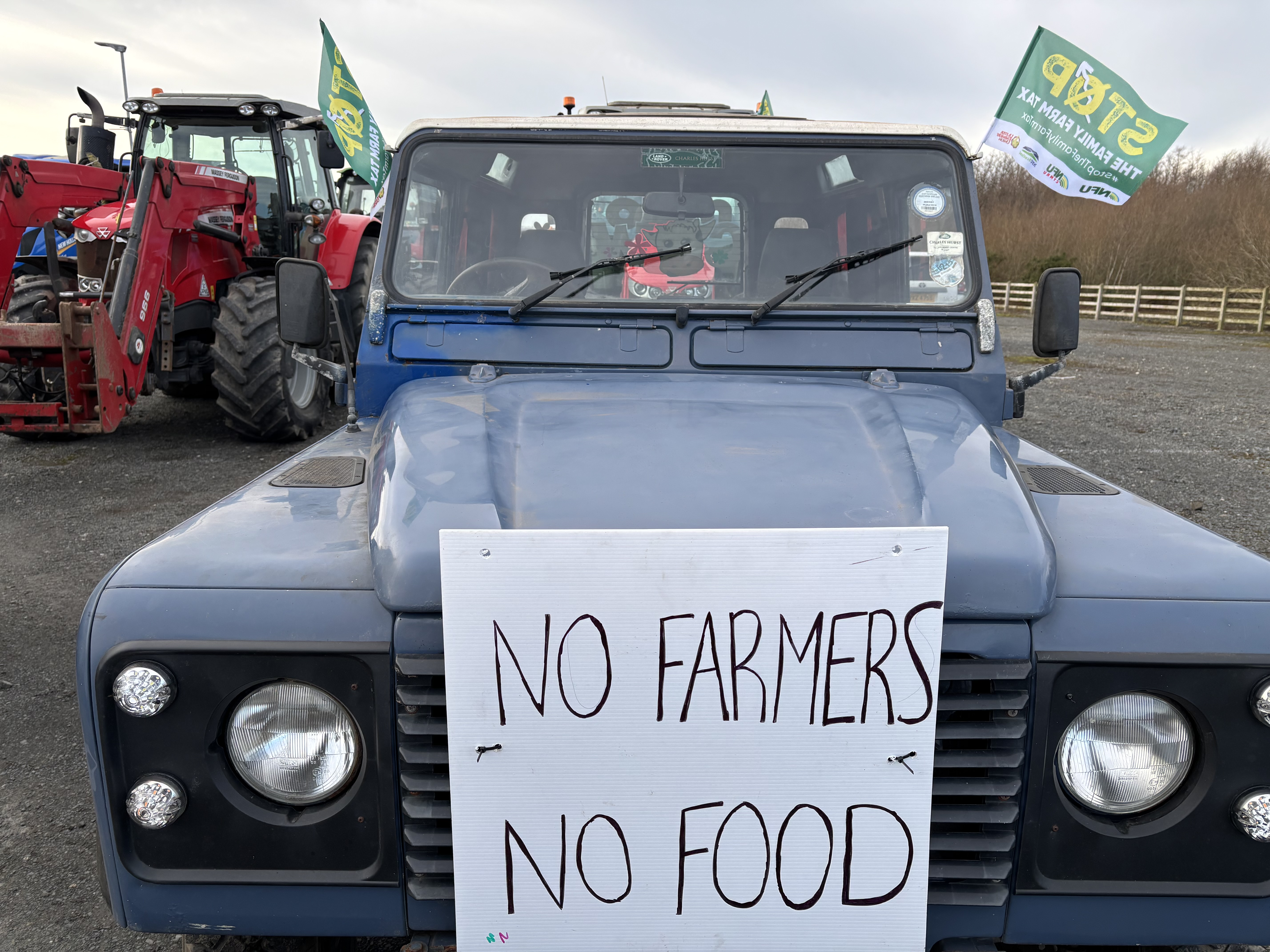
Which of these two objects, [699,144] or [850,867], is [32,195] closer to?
[699,144]

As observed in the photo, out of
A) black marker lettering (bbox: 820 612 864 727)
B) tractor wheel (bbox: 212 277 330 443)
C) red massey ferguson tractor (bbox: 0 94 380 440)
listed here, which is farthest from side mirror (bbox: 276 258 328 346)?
tractor wheel (bbox: 212 277 330 443)

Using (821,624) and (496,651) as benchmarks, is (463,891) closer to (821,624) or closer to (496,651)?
(496,651)

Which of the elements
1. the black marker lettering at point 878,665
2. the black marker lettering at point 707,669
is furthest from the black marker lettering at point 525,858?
the black marker lettering at point 878,665

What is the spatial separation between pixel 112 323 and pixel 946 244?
226 inches

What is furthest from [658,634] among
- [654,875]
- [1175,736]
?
[1175,736]

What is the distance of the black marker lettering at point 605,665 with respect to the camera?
1474mm

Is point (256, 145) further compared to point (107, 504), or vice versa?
point (256, 145)

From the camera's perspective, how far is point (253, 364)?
716 cm

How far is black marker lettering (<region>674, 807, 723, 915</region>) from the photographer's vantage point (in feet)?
4.90

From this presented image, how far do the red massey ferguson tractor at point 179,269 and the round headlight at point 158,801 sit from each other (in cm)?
458

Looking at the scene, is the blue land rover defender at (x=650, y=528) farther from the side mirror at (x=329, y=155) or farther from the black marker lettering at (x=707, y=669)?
the side mirror at (x=329, y=155)

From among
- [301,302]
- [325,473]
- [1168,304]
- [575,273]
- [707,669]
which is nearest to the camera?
[707,669]

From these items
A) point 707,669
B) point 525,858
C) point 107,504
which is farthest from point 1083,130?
point 107,504

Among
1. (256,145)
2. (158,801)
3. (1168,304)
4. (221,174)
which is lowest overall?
(158,801)
